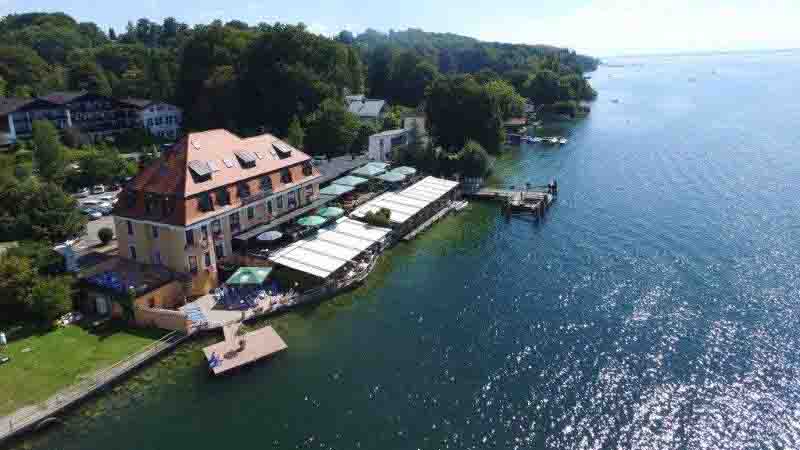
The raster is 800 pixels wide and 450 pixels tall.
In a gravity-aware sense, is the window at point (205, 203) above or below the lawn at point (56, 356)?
above

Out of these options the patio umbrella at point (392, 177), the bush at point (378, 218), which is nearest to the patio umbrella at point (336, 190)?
the bush at point (378, 218)

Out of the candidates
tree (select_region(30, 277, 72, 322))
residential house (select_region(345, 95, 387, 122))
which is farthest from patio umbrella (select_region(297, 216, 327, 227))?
residential house (select_region(345, 95, 387, 122))

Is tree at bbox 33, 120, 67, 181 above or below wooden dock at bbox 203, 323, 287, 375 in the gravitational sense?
above

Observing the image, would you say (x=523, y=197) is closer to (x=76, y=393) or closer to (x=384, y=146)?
(x=384, y=146)

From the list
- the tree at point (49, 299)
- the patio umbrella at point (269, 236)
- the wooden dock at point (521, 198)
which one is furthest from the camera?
the wooden dock at point (521, 198)

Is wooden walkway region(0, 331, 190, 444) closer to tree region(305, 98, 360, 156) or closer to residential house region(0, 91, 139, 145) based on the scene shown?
tree region(305, 98, 360, 156)

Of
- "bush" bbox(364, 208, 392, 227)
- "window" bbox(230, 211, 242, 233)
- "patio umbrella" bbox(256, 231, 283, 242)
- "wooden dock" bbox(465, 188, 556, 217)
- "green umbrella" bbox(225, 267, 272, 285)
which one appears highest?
"window" bbox(230, 211, 242, 233)

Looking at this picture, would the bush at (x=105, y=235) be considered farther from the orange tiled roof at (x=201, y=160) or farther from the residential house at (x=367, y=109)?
the residential house at (x=367, y=109)
